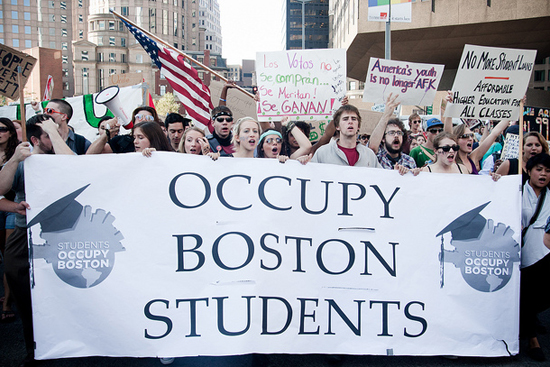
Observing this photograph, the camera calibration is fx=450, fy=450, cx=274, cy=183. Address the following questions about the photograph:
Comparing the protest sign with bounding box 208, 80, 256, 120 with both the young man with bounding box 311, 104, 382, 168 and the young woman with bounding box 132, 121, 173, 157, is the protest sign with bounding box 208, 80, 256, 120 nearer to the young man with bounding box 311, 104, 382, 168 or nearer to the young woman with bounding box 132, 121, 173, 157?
the young man with bounding box 311, 104, 382, 168

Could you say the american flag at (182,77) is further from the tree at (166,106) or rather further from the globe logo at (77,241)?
the tree at (166,106)

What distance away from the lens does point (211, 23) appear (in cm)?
15825

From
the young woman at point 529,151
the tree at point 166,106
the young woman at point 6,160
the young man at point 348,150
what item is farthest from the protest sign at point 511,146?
the tree at point 166,106

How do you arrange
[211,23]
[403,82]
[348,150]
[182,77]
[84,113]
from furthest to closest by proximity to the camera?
[211,23], [84,113], [182,77], [403,82], [348,150]

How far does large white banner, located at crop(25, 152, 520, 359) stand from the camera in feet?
10.0

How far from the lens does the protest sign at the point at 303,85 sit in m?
4.59

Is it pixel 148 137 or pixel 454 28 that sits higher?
pixel 454 28

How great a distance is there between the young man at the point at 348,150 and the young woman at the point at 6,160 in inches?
106

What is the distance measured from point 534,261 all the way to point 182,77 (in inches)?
159

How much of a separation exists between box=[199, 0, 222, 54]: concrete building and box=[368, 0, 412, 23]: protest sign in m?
148

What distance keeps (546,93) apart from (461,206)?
27.9 metres

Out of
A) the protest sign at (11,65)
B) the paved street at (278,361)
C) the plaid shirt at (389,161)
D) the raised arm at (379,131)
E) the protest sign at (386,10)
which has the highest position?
the protest sign at (386,10)

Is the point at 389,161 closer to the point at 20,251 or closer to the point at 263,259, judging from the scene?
the point at 263,259

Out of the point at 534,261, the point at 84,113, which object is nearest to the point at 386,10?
the point at 84,113
